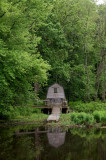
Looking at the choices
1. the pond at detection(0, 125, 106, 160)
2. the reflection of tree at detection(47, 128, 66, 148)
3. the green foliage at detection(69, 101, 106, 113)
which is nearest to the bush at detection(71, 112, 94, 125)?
the pond at detection(0, 125, 106, 160)

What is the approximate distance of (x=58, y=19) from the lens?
102 ft

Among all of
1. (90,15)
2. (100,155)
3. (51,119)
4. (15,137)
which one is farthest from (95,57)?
(100,155)

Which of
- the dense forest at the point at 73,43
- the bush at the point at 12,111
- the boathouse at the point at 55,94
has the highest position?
the dense forest at the point at 73,43

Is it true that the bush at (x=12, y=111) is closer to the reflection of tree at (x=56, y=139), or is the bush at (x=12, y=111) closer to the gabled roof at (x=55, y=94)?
the reflection of tree at (x=56, y=139)

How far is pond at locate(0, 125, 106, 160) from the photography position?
10.6m

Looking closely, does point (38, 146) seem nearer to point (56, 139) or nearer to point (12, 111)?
point (56, 139)

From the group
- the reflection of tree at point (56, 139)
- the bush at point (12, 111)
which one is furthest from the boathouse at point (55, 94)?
the reflection of tree at point (56, 139)

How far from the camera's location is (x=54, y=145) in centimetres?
1282

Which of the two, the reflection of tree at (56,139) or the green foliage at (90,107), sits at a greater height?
the green foliage at (90,107)

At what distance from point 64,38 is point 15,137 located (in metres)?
18.6

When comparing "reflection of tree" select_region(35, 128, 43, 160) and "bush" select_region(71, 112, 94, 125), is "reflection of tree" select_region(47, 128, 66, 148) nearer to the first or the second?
"reflection of tree" select_region(35, 128, 43, 160)

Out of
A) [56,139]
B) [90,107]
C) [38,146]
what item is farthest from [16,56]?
[90,107]

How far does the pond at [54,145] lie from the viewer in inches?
419

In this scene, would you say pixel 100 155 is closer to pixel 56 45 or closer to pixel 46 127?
pixel 46 127
